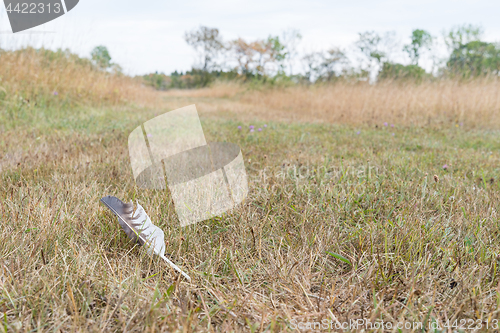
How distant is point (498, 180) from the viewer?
215 centimetres

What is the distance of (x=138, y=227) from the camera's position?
116 cm

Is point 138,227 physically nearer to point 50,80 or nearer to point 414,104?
point 50,80

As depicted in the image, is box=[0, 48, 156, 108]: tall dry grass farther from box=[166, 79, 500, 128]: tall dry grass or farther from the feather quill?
the feather quill

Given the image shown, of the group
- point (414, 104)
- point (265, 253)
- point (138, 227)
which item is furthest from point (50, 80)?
point (414, 104)

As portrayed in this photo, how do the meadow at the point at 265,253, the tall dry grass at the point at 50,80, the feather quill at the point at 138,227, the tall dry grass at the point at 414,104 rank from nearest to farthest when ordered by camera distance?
the meadow at the point at 265,253 < the feather quill at the point at 138,227 < the tall dry grass at the point at 50,80 < the tall dry grass at the point at 414,104

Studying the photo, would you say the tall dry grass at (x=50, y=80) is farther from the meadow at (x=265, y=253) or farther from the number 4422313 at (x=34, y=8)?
the meadow at (x=265, y=253)

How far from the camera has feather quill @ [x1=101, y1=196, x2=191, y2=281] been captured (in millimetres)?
1113

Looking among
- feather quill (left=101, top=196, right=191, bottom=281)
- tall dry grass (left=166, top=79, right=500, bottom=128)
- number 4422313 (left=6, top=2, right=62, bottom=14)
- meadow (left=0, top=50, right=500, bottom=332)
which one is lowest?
tall dry grass (left=166, top=79, right=500, bottom=128)

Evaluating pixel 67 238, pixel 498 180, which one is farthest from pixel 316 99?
pixel 67 238

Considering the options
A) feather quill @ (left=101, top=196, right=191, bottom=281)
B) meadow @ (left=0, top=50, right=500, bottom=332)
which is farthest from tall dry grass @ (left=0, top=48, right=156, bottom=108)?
feather quill @ (left=101, top=196, right=191, bottom=281)

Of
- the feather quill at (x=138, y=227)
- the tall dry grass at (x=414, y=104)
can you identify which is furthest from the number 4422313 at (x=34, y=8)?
the feather quill at (x=138, y=227)

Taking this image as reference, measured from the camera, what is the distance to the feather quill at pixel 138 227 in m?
1.11

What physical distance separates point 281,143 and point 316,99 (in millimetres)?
6376

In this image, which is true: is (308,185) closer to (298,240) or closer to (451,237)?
(298,240)
